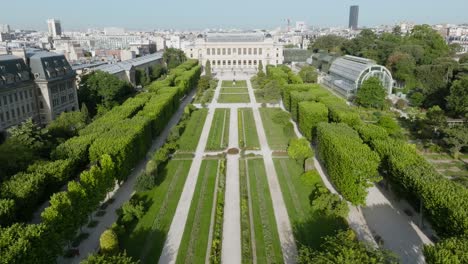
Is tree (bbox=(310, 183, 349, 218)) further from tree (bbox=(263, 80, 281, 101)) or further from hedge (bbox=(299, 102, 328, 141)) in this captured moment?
tree (bbox=(263, 80, 281, 101))

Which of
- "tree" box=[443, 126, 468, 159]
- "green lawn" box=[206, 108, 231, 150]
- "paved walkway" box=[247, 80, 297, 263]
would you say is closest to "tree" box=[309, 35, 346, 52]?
"green lawn" box=[206, 108, 231, 150]

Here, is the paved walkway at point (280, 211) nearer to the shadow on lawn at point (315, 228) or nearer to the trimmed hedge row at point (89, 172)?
the shadow on lawn at point (315, 228)

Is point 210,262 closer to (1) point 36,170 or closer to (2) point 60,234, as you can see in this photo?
(2) point 60,234

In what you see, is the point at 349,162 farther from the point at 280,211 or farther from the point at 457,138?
the point at 457,138

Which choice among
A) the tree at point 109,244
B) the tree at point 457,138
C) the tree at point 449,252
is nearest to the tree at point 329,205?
the tree at point 449,252

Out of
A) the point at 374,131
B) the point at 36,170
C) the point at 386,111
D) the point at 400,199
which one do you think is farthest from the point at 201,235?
the point at 386,111
